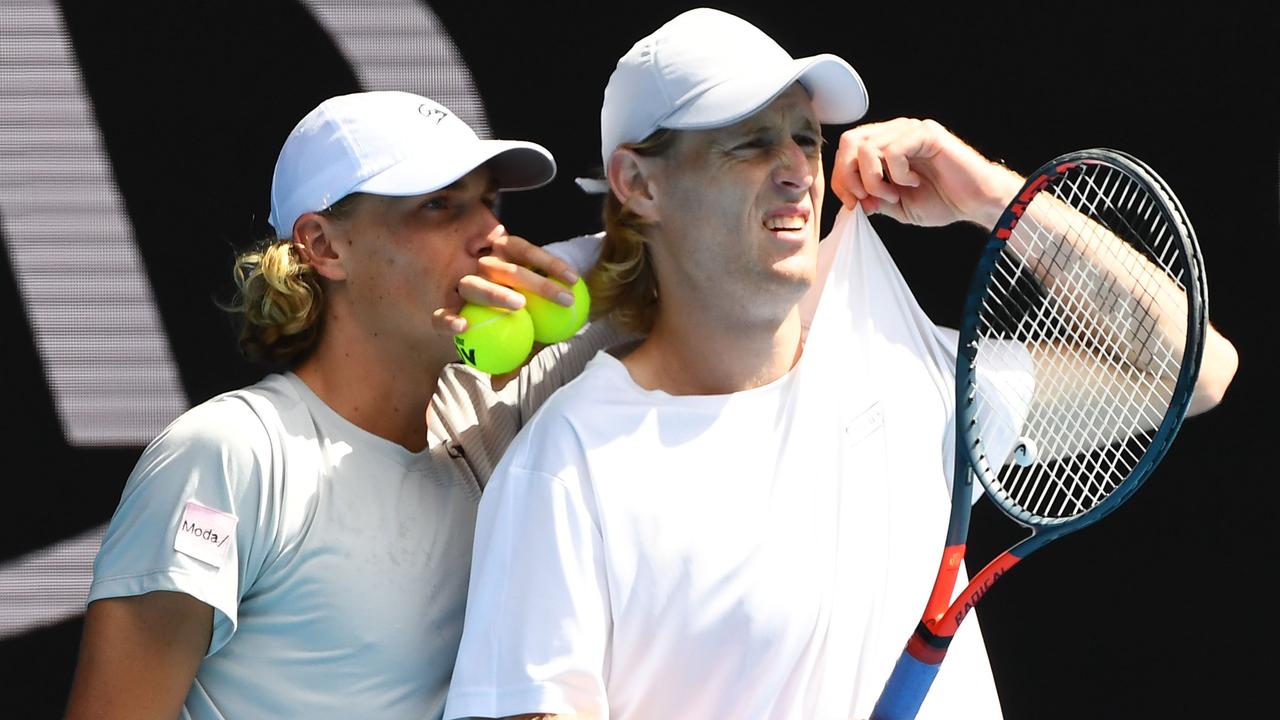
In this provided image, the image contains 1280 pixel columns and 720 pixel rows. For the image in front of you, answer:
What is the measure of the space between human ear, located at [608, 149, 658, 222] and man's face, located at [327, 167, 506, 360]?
21cm

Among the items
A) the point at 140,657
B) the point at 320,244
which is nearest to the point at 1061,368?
the point at 320,244

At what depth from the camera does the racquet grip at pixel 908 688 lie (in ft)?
6.30

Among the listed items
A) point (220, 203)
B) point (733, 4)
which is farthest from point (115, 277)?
point (733, 4)

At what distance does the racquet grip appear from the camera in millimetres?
1919

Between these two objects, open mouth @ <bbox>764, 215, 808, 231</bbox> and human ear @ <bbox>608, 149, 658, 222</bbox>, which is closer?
open mouth @ <bbox>764, 215, 808, 231</bbox>

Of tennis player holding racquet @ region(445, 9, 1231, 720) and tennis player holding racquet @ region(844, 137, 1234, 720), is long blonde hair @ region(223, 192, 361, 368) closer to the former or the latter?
tennis player holding racquet @ region(445, 9, 1231, 720)

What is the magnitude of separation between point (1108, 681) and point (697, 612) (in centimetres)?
140

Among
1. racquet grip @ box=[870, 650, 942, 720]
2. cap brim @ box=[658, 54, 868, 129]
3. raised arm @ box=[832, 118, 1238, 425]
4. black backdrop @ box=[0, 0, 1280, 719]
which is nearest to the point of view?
racquet grip @ box=[870, 650, 942, 720]

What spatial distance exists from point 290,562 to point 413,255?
1.69ft

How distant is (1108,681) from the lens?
309 cm

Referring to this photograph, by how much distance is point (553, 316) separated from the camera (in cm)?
228

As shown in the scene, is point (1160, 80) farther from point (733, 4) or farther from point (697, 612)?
point (697, 612)

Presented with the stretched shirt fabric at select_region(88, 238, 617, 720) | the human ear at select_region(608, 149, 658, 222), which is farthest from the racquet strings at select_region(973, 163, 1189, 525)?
the stretched shirt fabric at select_region(88, 238, 617, 720)

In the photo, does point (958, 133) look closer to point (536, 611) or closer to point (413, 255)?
point (413, 255)
